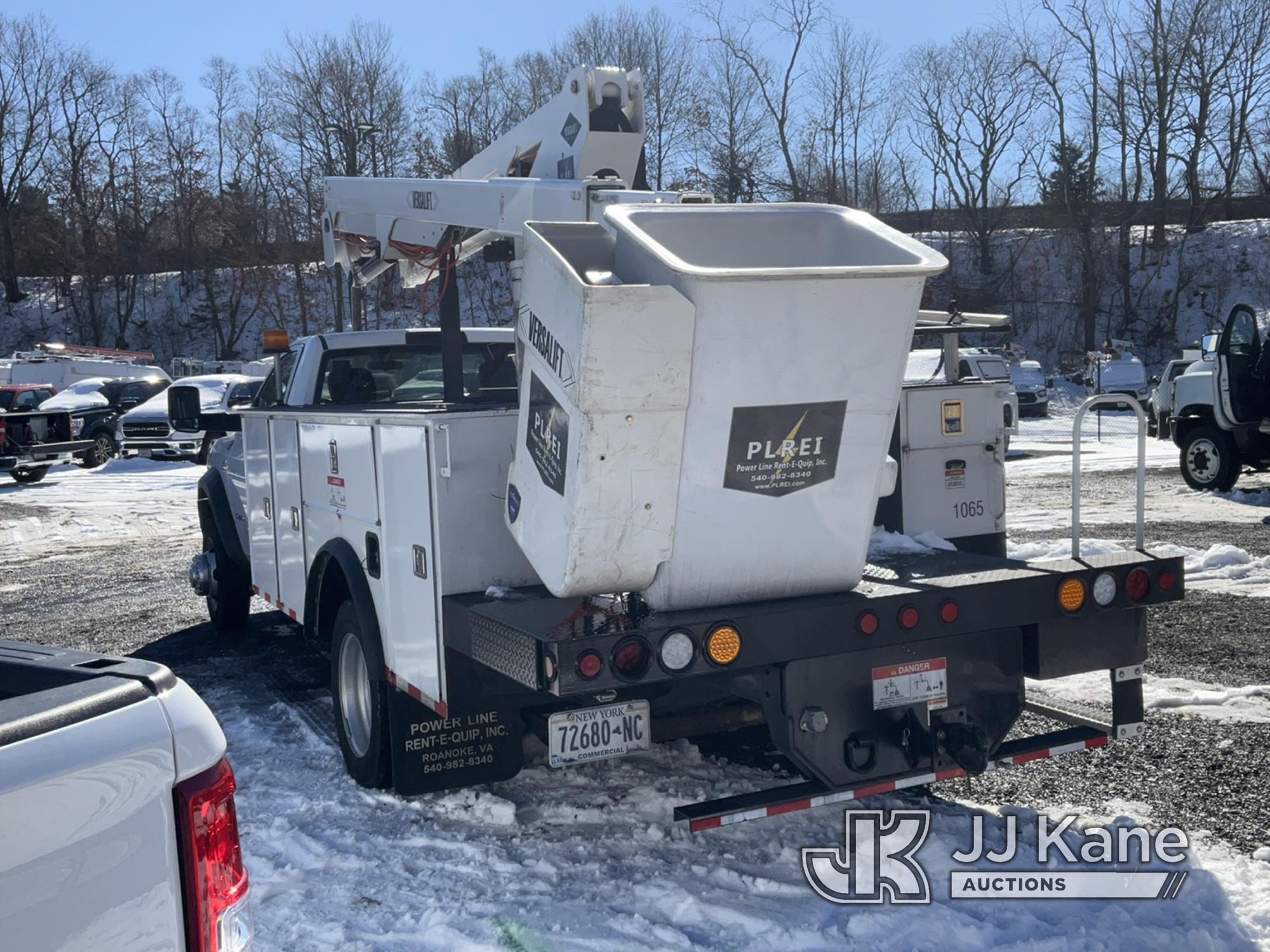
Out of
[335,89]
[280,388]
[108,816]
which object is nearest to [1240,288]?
[335,89]

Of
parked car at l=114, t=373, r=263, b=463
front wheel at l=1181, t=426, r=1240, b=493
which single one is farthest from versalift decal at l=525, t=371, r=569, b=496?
parked car at l=114, t=373, r=263, b=463

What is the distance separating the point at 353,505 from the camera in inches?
206

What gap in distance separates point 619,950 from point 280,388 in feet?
15.5

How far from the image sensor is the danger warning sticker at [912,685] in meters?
4.28

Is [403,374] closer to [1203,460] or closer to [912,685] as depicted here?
[912,685]

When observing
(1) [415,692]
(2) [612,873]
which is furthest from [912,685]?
(1) [415,692]

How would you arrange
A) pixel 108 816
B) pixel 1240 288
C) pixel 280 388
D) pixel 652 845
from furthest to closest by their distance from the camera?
pixel 1240 288 < pixel 280 388 < pixel 652 845 < pixel 108 816

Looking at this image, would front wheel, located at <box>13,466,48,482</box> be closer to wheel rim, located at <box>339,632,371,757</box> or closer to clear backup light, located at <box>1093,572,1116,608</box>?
wheel rim, located at <box>339,632,371,757</box>

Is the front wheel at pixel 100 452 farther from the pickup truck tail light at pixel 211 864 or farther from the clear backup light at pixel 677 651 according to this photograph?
the pickup truck tail light at pixel 211 864

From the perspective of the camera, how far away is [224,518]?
841 centimetres

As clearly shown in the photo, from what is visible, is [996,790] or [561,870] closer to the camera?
[561,870]

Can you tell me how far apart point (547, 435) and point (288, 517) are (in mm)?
2800

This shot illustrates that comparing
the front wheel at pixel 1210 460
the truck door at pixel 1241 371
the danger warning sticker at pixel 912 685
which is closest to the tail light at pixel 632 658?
the danger warning sticker at pixel 912 685

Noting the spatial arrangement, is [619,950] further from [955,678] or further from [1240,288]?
[1240,288]
